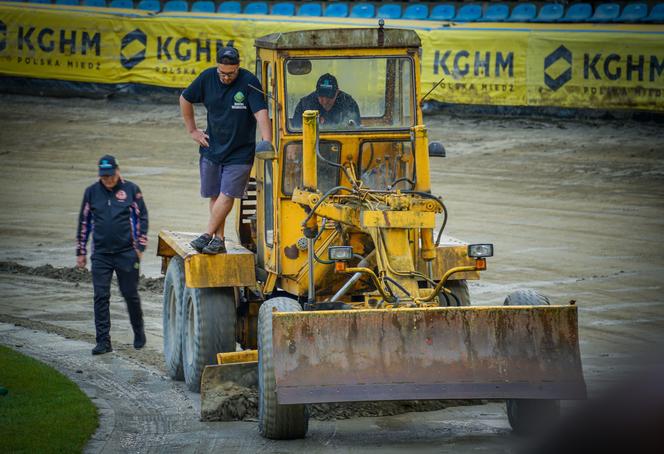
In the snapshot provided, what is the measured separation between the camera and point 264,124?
896 centimetres

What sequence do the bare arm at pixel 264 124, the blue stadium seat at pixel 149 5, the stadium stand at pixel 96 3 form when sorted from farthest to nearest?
1. the stadium stand at pixel 96 3
2. the blue stadium seat at pixel 149 5
3. the bare arm at pixel 264 124

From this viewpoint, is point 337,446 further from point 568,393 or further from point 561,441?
point 561,441

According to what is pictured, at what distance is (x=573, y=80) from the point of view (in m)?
24.6

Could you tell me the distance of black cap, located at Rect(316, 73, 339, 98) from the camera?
8906 millimetres

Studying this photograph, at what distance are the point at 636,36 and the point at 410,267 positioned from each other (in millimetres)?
17274

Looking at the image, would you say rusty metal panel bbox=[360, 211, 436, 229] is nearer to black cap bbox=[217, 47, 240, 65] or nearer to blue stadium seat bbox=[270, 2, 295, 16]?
black cap bbox=[217, 47, 240, 65]

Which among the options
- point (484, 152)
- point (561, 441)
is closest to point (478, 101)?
point (484, 152)

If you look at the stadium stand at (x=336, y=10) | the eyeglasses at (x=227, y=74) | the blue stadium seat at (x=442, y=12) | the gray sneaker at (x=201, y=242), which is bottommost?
the gray sneaker at (x=201, y=242)

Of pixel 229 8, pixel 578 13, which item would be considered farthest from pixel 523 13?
pixel 229 8

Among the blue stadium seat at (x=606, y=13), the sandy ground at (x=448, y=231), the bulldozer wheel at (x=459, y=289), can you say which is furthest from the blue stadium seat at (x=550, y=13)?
the bulldozer wheel at (x=459, y=289)

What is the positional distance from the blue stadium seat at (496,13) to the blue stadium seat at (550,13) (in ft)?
2.69

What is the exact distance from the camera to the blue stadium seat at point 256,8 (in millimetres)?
30969

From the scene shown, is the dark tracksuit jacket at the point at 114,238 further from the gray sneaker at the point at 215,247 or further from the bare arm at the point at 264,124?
the bare arm at the point at 264,124

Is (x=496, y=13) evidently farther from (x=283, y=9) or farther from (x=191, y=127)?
(x=191, y=127)
